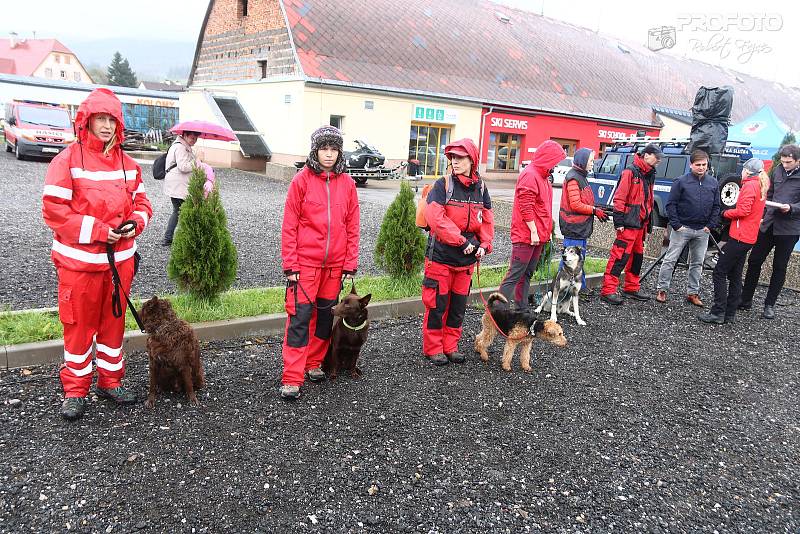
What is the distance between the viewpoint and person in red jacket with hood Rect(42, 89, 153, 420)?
11.1 ft

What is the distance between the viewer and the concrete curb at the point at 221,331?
14.0 ft

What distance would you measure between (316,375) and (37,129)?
21191mm

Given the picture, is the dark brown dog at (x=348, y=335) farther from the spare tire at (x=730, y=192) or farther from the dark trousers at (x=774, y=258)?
the dark trousers at (x=774, y=258)

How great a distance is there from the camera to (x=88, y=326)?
3.64 m

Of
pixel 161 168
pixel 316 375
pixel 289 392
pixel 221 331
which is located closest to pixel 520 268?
pixel 316 375

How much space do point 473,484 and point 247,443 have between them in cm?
151

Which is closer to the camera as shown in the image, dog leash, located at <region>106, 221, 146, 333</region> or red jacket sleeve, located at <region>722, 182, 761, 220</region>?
dog leash, located at <region>106, 221, 146, 333</region>

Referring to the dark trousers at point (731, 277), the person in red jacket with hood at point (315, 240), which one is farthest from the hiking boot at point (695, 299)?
the person in red jacket with hood at point (315, 240)

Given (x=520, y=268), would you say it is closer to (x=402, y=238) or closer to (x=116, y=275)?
(x=402, y=238)

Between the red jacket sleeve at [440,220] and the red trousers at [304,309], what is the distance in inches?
37.7

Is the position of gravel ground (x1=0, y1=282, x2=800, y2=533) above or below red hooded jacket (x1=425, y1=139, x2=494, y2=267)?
below

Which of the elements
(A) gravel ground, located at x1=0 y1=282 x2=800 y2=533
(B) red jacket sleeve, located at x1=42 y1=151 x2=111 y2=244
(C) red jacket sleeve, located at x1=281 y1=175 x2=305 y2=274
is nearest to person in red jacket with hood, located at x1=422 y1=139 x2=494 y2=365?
(A) gravel ground, located at x1=0 y1=282 x2=800 y2=533

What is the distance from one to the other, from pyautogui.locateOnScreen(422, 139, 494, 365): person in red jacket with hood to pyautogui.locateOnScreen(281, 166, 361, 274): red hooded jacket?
92cm

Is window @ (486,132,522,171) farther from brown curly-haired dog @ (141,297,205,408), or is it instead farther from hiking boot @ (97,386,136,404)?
hiking boot @ (97,386,136,404)
